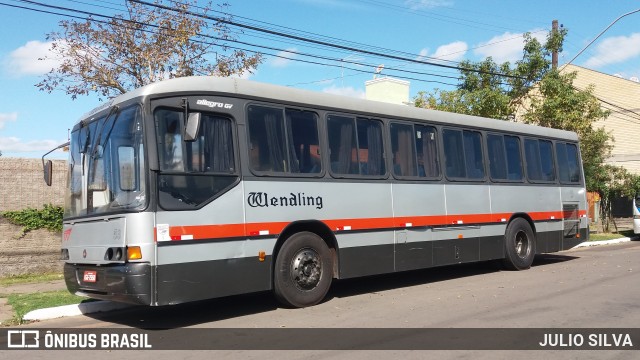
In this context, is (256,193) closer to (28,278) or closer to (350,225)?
(350,225)

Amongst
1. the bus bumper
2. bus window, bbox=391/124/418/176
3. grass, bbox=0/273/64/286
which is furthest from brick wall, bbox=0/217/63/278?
bus window, bbox=391/124/418/176

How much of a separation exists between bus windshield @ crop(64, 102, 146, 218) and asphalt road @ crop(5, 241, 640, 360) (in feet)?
5.56

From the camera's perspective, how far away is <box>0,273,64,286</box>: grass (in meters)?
12.3

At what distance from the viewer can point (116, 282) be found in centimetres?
700

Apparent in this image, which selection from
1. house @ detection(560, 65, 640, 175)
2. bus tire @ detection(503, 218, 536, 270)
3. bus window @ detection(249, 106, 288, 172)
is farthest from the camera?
house @ detection(560, 65, 640, 175)

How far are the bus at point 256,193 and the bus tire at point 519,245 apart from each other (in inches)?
40.0

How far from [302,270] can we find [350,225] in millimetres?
1153

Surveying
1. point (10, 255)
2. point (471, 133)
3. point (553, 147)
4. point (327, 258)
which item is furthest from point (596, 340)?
point (10, 255)

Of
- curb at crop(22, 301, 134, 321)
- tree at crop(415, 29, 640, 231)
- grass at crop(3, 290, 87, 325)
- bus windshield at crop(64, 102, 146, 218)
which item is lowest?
curb at crop(22, 301, 134, 321)

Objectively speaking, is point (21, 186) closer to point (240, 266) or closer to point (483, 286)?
point (240, 266)

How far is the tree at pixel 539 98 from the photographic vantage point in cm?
2159

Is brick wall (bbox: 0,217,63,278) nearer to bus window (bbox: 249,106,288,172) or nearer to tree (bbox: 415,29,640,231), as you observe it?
bus window (bbox: 249,106,288,172)

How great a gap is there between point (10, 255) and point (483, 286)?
10305 millimetres
